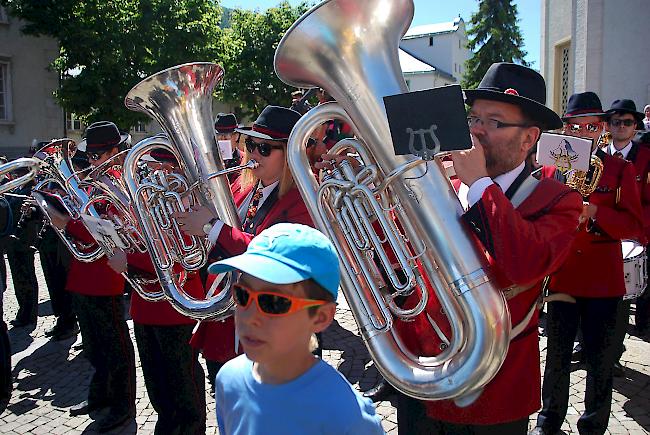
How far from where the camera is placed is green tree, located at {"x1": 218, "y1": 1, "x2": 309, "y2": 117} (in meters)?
27.2

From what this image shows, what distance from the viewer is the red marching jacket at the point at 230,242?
102 inches

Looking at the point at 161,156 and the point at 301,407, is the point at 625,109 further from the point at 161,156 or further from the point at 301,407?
the point at 301,407

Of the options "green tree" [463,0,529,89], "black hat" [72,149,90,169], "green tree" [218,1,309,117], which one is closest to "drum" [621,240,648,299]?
"black hat" [72,149,90,169]

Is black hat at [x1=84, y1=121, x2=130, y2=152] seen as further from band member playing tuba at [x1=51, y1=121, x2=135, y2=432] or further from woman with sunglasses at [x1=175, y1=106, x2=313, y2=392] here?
woman with sunglasses at [x1=175, y1=106, x2=313, y2=392]

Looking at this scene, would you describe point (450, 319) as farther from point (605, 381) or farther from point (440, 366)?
point (605, 381)

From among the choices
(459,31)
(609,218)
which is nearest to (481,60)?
(459,31)

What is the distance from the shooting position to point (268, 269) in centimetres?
142

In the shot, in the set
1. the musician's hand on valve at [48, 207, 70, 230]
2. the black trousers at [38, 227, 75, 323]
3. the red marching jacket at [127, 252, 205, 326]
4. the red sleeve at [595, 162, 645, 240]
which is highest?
the musician's hand on valve at [48, 207, 70, 230]

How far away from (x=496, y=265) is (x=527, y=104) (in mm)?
629

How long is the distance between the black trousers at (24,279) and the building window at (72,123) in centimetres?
1585

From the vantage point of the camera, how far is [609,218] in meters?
3.71

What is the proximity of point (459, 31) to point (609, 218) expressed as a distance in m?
61.6

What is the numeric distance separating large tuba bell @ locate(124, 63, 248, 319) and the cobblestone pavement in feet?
5.22

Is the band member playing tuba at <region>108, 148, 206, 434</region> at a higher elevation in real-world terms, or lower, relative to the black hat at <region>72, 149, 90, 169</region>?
lower
